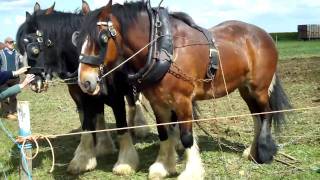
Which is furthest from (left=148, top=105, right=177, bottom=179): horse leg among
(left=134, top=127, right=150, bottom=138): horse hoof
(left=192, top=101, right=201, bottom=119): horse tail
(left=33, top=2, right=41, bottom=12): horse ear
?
(left=33, top=2, right=41, bottom=12): horse ear

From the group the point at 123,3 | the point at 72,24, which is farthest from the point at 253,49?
the point at 72,24

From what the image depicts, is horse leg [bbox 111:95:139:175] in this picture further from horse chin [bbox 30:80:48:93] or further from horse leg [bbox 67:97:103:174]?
horse chin [bbox 30:80:48:93]

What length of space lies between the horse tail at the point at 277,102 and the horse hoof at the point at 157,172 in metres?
1.74

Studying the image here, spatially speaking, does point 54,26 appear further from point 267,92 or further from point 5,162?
point 267,92

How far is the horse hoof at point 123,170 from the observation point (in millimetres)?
5422

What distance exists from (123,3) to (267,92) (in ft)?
7.22

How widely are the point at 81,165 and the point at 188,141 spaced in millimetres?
1480

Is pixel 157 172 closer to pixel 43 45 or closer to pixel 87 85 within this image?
pixel 87 85

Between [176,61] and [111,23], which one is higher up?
[111,23]

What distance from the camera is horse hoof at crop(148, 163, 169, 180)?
202 inches

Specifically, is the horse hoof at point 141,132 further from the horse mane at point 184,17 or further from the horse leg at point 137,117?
the horse mane at point 184,17

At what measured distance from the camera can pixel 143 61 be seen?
15.8 ft

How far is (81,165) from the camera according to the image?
5641 millimetres

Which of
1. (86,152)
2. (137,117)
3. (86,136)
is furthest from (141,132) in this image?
(86,152)
